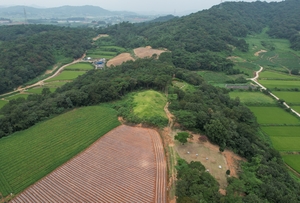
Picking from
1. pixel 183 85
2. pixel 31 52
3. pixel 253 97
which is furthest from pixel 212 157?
pixel 31 52

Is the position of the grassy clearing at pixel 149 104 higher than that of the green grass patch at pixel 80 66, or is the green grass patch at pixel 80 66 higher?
the grassy clearing at pixel 149 104

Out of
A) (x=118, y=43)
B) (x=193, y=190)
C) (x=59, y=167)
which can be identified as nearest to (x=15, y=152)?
(x=59, y=167)

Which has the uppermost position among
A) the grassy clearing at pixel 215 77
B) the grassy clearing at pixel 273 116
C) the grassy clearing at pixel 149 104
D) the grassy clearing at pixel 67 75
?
the grassy clearing at pixel 149 104

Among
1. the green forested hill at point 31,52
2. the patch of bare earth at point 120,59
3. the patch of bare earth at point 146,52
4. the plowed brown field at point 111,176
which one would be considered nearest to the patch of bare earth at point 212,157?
the plowed brown field at point 111,176

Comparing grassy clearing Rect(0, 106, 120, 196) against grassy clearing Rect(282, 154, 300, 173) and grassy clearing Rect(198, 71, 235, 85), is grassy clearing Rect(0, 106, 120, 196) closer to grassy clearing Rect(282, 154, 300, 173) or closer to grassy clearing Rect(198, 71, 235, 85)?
grassy clearing Rect(282, 154, 300, 173)

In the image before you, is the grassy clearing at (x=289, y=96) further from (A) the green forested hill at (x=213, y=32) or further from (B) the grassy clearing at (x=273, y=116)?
(A) the green forested hill at (x=213, y=32)

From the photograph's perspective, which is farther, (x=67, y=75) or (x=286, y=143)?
(x=67, y=75)

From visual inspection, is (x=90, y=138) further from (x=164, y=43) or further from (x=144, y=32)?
(x=144, y=32)

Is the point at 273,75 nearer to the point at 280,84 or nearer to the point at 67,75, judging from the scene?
the point at 280,84
